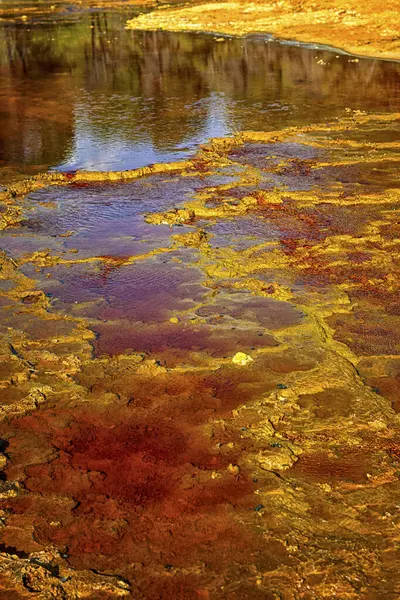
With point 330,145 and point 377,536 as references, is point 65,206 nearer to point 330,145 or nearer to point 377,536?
point 330,145

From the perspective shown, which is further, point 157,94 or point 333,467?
point 157,94

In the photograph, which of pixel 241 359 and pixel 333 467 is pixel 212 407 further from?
pixel 333 467

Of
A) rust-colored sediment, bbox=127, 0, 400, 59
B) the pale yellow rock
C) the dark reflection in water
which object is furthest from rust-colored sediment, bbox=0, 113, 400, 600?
rust-colored sediment, bbox=127, 0, 400, 59

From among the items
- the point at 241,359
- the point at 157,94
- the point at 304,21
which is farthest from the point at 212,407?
the point at 304,21

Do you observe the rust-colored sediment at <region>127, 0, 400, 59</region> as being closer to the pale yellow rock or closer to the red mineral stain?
the pale yellow rock

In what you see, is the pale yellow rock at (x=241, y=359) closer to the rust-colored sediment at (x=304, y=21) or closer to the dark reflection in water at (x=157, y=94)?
the dark reflection in water at (x=157, y=94)

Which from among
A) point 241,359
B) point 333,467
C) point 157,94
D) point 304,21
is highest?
point 304,21
